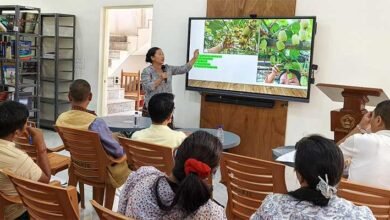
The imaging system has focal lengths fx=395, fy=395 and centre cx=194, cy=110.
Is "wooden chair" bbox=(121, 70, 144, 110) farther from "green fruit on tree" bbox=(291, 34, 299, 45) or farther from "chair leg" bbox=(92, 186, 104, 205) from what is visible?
"chair leg" bbox=(92, 186, 104, 205)

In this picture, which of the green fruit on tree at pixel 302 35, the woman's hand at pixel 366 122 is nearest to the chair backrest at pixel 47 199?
the woman's hand at pixel 366 122

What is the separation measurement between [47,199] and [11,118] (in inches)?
26.6

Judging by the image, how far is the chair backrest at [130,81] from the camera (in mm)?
9133

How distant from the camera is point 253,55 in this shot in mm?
4859

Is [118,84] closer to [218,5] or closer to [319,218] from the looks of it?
[218,5]

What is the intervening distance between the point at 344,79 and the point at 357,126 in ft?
7.81

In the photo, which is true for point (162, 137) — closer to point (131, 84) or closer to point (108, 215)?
point (108, 215)

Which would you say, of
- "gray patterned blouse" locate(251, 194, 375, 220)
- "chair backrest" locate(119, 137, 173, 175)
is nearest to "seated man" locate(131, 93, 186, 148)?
"chair backrest" locate(119, 137, 173, 175)

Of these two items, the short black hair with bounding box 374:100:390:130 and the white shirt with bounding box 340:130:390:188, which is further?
the short black hair with bounding box 374:100:390:130

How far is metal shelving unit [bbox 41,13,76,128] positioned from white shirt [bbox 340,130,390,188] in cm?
542

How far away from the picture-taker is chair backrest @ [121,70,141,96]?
360 inches

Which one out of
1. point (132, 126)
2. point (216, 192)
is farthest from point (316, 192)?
point (216, 192)

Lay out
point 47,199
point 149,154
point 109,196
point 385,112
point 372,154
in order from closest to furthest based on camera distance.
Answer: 1. point 47,199
2. point 372,154
3. point 385,112
4. point 149,154
5. point 109,196

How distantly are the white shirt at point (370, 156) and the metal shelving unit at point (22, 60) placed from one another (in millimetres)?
5087
